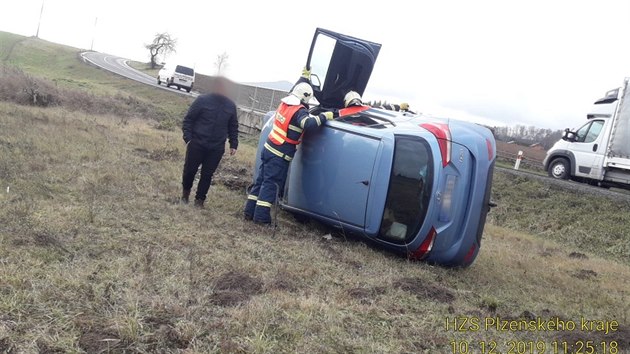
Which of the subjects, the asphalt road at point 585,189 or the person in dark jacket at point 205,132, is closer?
the person in dark jacket at point 205,132

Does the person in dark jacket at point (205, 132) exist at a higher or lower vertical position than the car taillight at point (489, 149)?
lower

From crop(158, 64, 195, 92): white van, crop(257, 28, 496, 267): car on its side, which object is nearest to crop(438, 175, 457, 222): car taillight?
crop(257, 28, 496, 267): car on its side

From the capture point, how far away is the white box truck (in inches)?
506

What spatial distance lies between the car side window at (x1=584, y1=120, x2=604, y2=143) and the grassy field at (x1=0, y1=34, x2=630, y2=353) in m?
7.08

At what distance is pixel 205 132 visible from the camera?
596 centimetres

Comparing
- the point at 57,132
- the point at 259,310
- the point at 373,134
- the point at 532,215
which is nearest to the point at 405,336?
the point at 259,310

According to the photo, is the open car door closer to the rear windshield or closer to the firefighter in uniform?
the firefighter in uniform

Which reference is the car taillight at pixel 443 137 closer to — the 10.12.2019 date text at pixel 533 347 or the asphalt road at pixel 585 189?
the 10.12.2019 date text at pixel 533 347

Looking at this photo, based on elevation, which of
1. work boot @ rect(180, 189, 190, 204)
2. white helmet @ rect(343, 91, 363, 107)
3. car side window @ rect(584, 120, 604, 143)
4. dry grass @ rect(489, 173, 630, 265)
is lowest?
work boot @ rect(180, 189, 190, 204)

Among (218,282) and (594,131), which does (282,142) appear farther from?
(594,131)

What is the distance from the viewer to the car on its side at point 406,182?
472 cm

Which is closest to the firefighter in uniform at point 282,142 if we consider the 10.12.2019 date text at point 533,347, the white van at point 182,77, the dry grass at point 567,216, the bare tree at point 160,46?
the 10.12.2019 date text at point 533,347

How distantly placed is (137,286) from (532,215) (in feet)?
35.0

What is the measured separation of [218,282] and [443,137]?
254cm
